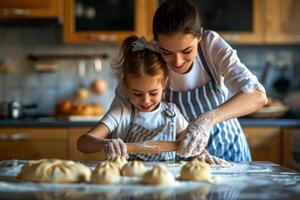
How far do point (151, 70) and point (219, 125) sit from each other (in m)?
0.33

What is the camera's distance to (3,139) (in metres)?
3.09

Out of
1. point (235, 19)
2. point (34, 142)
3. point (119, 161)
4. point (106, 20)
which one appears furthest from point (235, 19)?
point (119, 161)

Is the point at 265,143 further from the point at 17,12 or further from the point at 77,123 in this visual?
the point at 17,12

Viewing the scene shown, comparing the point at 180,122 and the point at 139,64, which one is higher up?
the point at 139,64

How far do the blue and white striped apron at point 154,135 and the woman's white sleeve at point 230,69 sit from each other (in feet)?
0.70

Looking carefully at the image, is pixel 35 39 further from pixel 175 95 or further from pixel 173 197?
pixel 173 197

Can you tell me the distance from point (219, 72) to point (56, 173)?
2.38 ft

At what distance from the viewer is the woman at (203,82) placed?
62.6 inches

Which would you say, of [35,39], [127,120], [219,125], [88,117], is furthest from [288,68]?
[127,120]

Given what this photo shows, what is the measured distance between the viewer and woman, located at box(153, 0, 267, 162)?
5.22 ft

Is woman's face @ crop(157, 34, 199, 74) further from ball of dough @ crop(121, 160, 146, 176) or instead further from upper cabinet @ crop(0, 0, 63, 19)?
upper cabinet @ crop(0, 0, 63, 19)

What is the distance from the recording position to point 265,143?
10.1 feet

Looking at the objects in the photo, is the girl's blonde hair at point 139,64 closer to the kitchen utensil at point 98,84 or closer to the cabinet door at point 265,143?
the cabinet door at point 265,143

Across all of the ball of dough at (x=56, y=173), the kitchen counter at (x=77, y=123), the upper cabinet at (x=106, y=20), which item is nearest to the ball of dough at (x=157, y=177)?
the ball of dough at (x=56, y=173)
